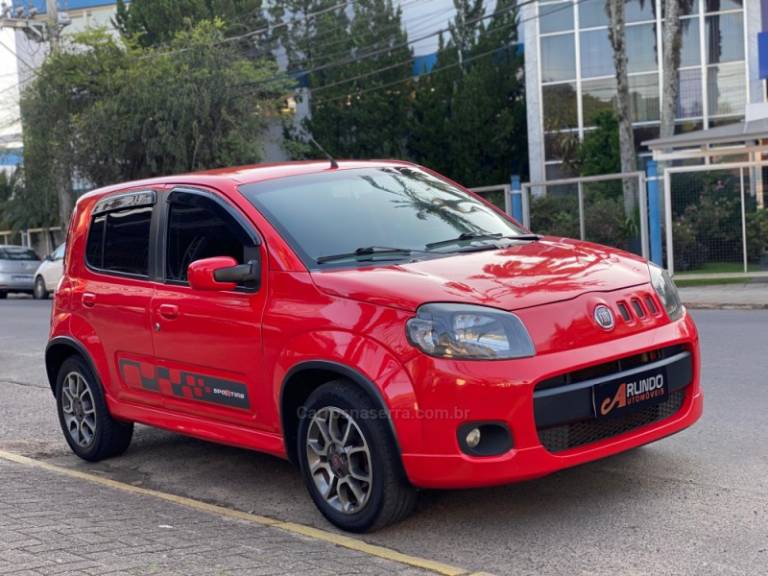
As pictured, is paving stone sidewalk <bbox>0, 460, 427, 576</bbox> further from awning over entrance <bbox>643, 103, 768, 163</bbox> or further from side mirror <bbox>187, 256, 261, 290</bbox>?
awning over entrance <bbox>643, 103, 768, 163</bbox>

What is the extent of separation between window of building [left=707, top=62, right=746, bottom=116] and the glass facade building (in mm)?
29

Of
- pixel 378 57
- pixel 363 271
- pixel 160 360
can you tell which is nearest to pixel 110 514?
pixel 160 360

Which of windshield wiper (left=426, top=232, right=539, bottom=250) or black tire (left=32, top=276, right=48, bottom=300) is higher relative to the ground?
windshield wiper (left=426, top=232, right=539, bottom=250)

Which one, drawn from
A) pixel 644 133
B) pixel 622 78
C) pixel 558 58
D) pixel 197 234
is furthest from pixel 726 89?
pixel 197 234

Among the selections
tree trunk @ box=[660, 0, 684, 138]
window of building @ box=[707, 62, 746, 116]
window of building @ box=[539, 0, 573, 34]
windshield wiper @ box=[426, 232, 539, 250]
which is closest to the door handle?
windshield wiper @ box=[426, 232, 539, 250]

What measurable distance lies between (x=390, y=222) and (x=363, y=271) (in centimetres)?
75

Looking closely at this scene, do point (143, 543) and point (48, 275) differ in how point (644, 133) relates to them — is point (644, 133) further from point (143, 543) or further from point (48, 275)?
point (143, 543)

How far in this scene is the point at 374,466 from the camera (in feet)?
16.2

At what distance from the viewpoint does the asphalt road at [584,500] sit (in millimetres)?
4586

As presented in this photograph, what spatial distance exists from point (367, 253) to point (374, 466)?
3.88 feet

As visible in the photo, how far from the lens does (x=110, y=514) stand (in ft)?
18.1

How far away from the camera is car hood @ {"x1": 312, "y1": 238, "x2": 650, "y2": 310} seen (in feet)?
16.0

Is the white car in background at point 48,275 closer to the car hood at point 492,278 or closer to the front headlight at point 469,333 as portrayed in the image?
the car hood at point 492,278

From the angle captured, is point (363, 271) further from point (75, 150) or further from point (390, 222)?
point (75, 150)
